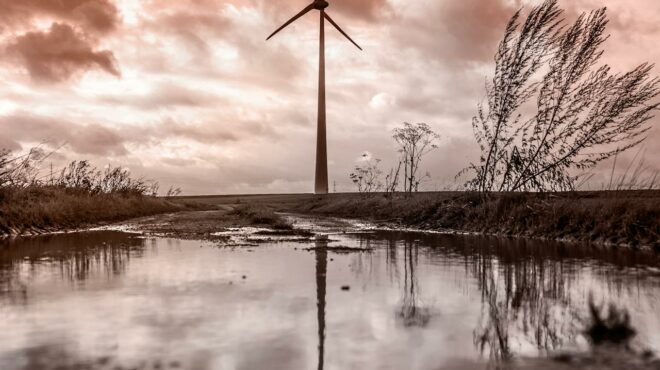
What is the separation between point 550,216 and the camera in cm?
1234

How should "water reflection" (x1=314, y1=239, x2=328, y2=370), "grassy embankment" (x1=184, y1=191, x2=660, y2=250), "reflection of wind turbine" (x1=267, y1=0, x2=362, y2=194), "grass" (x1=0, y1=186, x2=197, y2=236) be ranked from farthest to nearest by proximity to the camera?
1. "reflection of wind turbine" (x1=267, y1=0, x2=362, y2=194)
2. "grass" (x1=0, y1=186, x2=197, y2=236)
3. "grassy embankment" (x1=184, y1=191, x2=660, y2=250)
4. "water reflection" (x1=314, y1=239, x2=328, y2=370)

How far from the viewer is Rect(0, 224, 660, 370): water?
3.36 metres

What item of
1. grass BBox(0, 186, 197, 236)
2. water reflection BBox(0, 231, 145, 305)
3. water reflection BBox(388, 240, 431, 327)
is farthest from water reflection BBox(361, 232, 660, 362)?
grass BBox(0, 186, 197, 236)

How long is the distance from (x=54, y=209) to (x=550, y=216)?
13729mm

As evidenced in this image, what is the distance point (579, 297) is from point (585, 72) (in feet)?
34.3

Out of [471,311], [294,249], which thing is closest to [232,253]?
[294,249]

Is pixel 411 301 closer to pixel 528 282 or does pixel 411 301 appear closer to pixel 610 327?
pixel 610 327

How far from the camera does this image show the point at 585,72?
13.9 meters

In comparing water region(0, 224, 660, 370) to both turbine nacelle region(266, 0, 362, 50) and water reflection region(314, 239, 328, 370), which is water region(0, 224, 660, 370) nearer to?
water reflection region(314, 239, 328, 370)

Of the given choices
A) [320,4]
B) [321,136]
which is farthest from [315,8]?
[321,136]

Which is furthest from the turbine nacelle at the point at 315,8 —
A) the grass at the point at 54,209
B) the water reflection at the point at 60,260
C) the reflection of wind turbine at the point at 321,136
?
the water reflection at the point at 60,260

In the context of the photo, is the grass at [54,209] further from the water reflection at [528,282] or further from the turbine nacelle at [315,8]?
the turbine nacelle at [315,8]

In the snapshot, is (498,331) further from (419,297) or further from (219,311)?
(219,311)

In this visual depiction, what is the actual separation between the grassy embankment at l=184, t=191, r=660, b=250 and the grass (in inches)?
416
